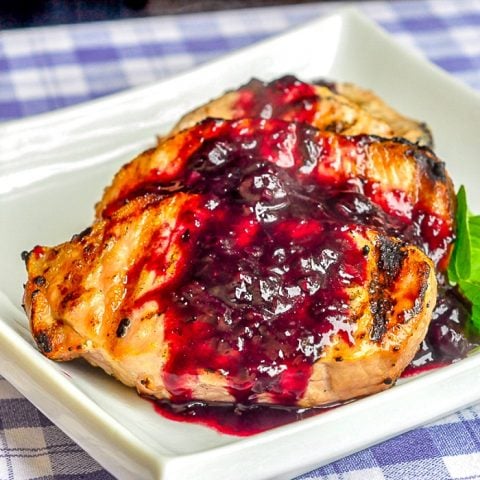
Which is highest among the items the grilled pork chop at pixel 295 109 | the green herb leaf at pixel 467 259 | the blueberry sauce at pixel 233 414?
the grilled pork chop at pixel 295 109

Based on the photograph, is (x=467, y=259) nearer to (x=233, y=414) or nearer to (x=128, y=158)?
(x=233, y=414)

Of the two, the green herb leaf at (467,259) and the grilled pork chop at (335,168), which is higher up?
the grilled pork chop at (335,168)

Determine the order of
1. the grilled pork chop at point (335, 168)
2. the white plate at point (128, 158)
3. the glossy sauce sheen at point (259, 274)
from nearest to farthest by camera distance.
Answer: the white plate at point (128, 158)
the glossy sauce sheen at point (259, 274)
the grilled pork chop at point (335, 168)

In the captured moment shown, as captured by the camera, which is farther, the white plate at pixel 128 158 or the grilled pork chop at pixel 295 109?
the grilled pork chop at pixel 295 109

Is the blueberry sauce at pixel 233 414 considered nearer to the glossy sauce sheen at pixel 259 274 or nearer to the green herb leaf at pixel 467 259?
the glossy sauce sheen at pixel 259 274

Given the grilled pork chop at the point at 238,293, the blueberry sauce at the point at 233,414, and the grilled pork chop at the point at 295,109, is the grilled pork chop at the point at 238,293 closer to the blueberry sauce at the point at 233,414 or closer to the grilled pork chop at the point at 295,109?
the blueberry sauce at the point at 233,414

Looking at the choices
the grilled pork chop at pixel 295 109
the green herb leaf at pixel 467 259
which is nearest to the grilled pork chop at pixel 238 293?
the green herb leaf at pixel 467 259

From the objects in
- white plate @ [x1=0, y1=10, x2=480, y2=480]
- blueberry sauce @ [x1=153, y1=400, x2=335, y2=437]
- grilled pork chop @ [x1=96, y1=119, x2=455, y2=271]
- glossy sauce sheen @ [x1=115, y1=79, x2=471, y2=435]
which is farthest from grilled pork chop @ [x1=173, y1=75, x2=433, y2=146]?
blueberry sauce @ [x1=153, y1=400, x2=335, y2=437]

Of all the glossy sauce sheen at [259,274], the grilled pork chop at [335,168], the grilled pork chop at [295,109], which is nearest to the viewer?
the glossy sauce sheen at [259,274]
